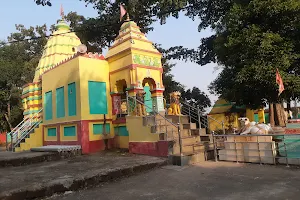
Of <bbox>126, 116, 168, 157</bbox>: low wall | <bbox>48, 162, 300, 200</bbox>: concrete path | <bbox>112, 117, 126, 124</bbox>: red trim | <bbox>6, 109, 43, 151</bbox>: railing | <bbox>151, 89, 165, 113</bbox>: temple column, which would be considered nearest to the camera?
<bbox>48, 162, 300, 200</bbox>: concrete path

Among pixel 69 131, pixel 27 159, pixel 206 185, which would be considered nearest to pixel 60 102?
pixel 69 131

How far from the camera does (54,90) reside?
12578 mm

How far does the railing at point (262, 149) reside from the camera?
676 cm

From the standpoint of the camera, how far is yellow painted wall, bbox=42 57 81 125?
10523mm

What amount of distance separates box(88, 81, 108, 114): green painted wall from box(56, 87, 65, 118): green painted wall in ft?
6.32

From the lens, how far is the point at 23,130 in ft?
45.8

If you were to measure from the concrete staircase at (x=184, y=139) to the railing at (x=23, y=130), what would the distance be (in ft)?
25.8

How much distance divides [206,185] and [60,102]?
8686 mm

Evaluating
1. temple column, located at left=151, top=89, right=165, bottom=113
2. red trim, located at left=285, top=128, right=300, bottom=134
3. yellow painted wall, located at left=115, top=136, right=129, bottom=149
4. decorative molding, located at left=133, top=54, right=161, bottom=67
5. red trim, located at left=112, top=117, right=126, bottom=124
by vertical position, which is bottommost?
yellow painted wall, located at left=115, top=136, right=129, bottom=149

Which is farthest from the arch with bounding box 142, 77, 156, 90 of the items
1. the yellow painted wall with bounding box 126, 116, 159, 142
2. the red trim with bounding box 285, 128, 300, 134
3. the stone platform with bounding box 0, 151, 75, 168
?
the red trim with bounding box 285, 128, 300, 134

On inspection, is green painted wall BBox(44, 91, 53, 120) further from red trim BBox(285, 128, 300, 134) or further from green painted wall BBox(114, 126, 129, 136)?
red trim BBox(285, 128, 300, 134)

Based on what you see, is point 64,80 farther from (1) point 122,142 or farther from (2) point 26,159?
(2) point 26,159

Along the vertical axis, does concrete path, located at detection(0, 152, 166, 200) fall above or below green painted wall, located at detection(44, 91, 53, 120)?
below

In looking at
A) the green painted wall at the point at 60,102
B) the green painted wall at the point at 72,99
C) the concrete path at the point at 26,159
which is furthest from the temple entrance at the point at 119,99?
the concrete path at the point at 26,159
